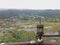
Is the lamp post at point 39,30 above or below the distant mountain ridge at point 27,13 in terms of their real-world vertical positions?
above

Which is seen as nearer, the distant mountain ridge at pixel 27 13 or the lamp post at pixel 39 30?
the lamp post at pixel 39 30

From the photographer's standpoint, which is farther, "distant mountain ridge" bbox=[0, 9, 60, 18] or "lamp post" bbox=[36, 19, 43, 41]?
"distant mountain ridge" bbox=[0, 9, 60, 18]

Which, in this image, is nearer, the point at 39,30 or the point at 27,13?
the point at 39,30

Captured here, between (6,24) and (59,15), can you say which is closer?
(6,24)

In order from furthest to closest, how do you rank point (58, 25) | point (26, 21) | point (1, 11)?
point (1, 11) < point (26, 21) < point (58, 25)

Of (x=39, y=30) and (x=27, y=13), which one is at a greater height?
(x=39, y=30)

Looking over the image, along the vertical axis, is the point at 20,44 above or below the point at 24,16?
above

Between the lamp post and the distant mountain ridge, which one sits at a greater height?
the lamp post

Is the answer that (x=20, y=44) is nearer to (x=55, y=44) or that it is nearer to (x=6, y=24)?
(x=55, y=44)

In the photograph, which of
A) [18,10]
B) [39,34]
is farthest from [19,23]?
[39,34]

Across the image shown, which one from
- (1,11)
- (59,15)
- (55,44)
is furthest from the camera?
(1,11)
